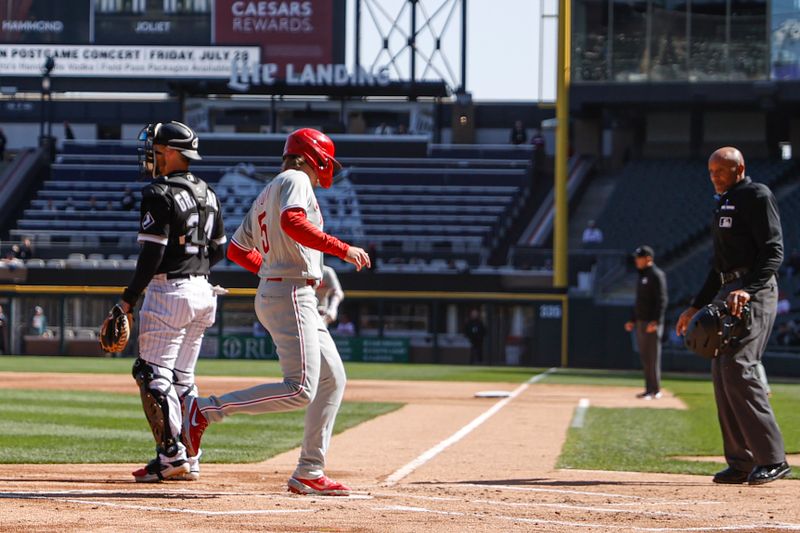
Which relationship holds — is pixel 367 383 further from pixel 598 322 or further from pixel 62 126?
pixel 62 126

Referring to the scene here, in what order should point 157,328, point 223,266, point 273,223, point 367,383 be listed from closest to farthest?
point 273,223
point 157,328
point 367,383
point 223,266

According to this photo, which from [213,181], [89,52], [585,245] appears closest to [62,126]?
[89,52]

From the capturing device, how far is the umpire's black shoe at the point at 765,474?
7.76 meters

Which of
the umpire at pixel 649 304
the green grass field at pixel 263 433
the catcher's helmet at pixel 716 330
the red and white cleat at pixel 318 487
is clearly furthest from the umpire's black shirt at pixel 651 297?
the red and white cleat at pixel 318 487

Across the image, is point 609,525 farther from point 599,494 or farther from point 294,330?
point 294,330

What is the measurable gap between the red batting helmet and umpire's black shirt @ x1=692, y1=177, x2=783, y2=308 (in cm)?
236

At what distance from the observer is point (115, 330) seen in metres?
7.22

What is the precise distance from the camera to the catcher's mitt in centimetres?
722

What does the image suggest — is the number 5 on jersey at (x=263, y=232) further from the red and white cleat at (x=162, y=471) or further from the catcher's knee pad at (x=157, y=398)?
the red and white cleat at (x=162, y=471)

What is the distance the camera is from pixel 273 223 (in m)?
6.82

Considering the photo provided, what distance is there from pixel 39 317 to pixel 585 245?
1569cm

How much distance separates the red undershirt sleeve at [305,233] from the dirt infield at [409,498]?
120 centimetres

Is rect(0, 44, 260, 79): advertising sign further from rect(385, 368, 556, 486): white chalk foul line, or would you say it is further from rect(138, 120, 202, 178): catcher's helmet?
rect(138, 120, 202, 178): catcher's helmet

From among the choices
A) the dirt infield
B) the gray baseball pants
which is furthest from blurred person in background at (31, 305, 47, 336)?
the gray baseball pants
